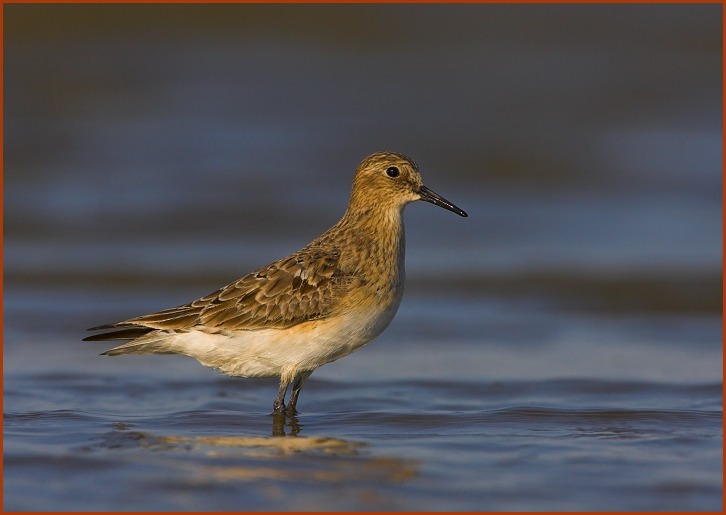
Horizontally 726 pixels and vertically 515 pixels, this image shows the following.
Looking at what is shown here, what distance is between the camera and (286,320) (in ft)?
29.0

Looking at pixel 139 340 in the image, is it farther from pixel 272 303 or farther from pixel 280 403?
pixel 280 403

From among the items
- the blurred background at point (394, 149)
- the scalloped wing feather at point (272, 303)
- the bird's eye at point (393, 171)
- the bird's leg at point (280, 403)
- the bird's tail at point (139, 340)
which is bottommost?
the bird's leg at point (280, 403)

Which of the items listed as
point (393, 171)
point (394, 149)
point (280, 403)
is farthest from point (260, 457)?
point (394, 149)

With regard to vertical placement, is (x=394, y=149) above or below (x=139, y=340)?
above

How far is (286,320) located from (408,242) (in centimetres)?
684

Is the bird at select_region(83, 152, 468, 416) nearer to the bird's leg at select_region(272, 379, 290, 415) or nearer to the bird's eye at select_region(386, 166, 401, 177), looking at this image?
the bird's leg at select_region(272, 379, 290, 415)

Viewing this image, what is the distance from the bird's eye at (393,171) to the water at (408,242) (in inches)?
65.0

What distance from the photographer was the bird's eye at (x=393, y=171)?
950 centimetres

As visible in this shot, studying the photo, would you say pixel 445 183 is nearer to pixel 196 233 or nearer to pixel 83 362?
pixel 196 233

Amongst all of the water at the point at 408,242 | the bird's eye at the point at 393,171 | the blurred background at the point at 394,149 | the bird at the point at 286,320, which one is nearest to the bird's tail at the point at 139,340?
the bird at the point at 286,320

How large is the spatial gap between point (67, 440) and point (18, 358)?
286 centimetres

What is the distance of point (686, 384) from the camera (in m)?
10.1

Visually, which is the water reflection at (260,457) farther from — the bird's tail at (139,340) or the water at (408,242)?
the bird's tail at (139,340)

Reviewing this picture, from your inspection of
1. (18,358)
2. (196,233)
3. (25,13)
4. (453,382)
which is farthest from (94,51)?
(453,382)
